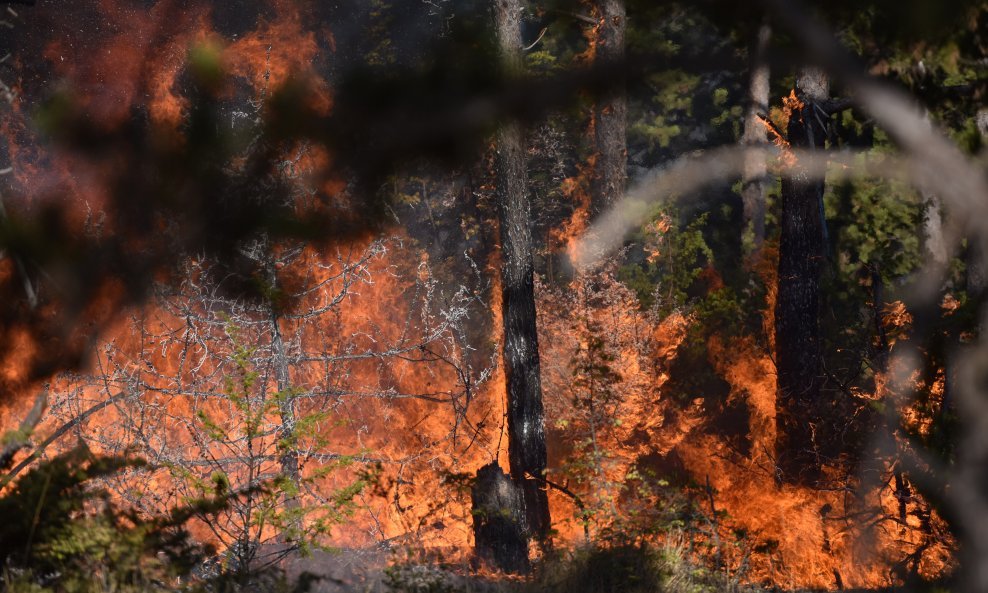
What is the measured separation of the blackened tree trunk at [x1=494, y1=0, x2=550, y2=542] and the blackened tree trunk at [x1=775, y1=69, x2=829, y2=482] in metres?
4.34

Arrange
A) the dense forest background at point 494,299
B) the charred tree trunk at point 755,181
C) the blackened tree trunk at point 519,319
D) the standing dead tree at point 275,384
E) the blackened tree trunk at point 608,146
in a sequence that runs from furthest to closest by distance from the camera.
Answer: the charred tree trunk at point 755,181 < the blackened tree trunk at point 608,146 < the blackened tree trunk at point 519,319 < the standing dead tree at point 275,384 < the dense forest background at point 494,299

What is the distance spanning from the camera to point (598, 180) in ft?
69.1

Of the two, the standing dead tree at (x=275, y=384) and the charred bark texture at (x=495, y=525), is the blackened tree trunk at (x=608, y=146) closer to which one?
the standing dead tree at (x=275, y=384)

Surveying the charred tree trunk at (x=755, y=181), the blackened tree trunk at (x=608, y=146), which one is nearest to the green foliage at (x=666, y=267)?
the blackened tree trunk at (x=608, y=146)

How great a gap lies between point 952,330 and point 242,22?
19.1 metres

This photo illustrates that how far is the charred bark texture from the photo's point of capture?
34.6 ft

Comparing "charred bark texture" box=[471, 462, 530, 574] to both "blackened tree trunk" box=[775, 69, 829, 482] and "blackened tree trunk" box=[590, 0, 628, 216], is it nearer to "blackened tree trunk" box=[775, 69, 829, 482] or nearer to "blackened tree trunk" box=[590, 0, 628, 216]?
"blackened tree trunk" box=[775, 69, 829, 482]

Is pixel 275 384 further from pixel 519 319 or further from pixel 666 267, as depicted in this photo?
pixel 666 267

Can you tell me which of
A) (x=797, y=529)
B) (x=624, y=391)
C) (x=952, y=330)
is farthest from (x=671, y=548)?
(x=624, y=391)

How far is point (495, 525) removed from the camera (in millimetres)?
10891

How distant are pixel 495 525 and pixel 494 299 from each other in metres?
8.95

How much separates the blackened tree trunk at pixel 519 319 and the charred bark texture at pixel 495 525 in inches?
114

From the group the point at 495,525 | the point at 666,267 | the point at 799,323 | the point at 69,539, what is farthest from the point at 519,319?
the point at 69,539

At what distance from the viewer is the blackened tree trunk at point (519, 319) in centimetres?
1405
